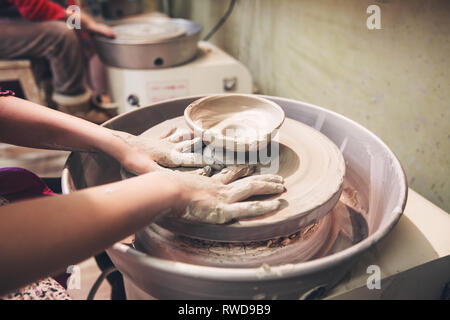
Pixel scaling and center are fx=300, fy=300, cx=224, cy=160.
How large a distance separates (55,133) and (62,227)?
0.48 meters

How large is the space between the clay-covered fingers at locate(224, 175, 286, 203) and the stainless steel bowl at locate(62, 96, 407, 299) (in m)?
0.18

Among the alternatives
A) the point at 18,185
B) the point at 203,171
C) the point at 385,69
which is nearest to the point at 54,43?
the point at 18,185

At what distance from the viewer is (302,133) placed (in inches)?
41.6

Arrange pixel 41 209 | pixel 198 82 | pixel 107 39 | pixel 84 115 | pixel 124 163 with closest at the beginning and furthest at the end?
1. pixel 41 209
2. pixel 124 163
3. pixel 107 39
4. pixel 198 82
5. pixel 84 115

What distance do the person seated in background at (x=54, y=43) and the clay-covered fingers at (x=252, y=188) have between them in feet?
4.59

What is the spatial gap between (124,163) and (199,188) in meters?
0.31

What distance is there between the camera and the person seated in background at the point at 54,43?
5.60ft

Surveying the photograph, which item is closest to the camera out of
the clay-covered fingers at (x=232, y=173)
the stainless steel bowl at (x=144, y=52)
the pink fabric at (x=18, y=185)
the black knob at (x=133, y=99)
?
the clay-covered fingers at (x=232, y=173)

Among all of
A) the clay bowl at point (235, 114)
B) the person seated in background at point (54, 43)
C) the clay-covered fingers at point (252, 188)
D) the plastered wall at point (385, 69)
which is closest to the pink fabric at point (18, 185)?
the clay bowl at point (235, 114)

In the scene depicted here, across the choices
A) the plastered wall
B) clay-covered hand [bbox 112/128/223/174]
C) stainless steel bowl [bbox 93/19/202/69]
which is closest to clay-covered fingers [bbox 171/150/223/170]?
clay-covered hand [bbox 112/128/223/174]

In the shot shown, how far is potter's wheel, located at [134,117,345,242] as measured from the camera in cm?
71

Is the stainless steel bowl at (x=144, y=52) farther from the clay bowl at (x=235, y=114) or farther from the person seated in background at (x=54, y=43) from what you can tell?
the clay bowl at (x=235, y=114)

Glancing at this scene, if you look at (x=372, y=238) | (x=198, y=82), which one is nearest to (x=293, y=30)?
(x=198, y=82)
